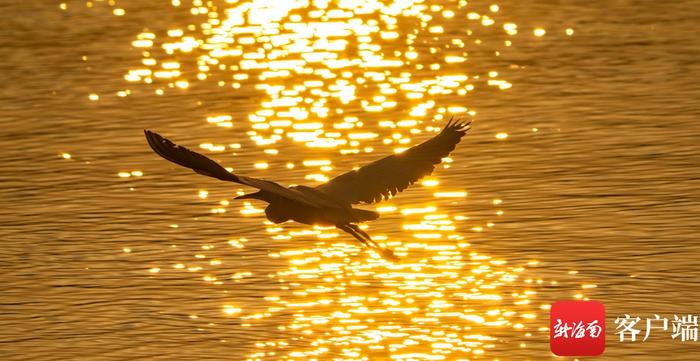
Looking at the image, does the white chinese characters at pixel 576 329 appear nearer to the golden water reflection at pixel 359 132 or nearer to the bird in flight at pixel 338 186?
the golden water reflection at pixel 359 132

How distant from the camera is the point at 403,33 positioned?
39.3 m

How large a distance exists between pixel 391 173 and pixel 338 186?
47 cm

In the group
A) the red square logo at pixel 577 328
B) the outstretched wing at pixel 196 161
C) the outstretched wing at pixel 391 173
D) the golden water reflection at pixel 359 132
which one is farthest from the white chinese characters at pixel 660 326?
the outstretched wing at pixel 196 161

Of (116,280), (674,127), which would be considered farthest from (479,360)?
(674,127)

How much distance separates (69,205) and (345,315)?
612 cm

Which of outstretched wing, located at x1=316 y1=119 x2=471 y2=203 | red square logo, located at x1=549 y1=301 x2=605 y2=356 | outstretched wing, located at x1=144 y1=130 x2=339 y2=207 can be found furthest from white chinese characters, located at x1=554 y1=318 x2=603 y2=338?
outstretched wing, located at x1=144 y1=130 x2=339 y2=207

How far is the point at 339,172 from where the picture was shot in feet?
80.0

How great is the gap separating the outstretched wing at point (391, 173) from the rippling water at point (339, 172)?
107 inches

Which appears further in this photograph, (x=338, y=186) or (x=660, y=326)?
(x=660, y=326)

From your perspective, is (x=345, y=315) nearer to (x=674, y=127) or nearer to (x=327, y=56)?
(x=674, y=127)

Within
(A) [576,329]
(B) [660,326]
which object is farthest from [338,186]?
(B) [660,326]

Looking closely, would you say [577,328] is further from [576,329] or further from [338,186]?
[338,186]

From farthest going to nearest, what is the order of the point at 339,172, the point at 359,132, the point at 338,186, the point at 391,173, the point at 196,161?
the point at 359,132 → the point at 339,172 → the point at 391,173 → the point at 338,186 → the point at 196,161

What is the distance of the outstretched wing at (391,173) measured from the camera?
13938 mm
